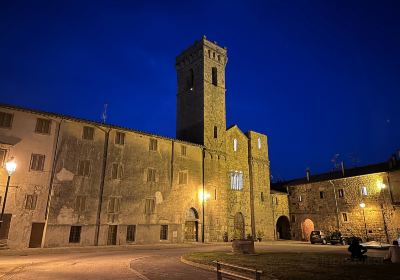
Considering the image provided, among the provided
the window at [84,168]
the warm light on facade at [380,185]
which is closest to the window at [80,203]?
the window at [84,168]

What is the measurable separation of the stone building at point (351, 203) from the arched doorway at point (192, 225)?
58.3 ft

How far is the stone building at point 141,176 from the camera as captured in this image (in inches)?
911

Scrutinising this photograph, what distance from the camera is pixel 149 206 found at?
29.0 meters

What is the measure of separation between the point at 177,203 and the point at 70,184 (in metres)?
11.4

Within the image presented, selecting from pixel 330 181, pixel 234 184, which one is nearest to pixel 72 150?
pixel 234 184

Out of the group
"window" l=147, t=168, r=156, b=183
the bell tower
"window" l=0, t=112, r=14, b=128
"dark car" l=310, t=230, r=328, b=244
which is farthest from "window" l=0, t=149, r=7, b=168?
"dark car" l=310, t=230, r=328, b=244

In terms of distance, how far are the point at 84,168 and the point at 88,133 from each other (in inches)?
132

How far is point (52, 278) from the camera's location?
33.8 ft

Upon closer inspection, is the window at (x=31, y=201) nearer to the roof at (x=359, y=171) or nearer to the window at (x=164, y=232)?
the window at (x=164, y=232)

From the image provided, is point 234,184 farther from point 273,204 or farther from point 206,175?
point 273,204

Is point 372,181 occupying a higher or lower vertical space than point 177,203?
higher

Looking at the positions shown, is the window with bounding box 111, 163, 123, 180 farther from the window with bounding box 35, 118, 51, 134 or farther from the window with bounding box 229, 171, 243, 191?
the window with bounding box 229, 171, 243, 191

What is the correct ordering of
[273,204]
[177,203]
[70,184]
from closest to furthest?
[70,184]
[177,203]
[273,204]

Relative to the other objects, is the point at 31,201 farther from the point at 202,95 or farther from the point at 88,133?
the point at 202,95
